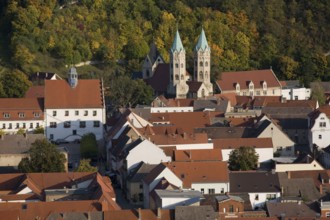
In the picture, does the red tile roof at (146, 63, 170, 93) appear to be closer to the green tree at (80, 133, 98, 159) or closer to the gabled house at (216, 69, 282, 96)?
the gabled house at (216, 69, 282, 96)

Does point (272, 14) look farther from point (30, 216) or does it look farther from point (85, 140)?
point (30, 216)

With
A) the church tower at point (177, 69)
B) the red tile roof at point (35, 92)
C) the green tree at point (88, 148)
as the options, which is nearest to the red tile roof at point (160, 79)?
the church tower at point (177, 69)

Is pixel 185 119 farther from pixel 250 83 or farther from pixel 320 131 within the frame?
pixel 250 83

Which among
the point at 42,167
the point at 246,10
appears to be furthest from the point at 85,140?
the point at 246,10

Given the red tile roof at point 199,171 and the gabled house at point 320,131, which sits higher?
the gabled house at point 320,131

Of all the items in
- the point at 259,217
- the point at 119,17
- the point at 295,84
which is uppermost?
the point at 119,17

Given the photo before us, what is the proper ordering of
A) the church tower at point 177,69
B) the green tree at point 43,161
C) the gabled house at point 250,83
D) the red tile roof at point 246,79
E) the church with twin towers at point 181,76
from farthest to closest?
1. the red tile roof at point 246,79
2. the gabled house at point 250,83
3. the church tower at point 177,69
4. the church with twin towers at point 181,76
5. the green tree at point 43,161

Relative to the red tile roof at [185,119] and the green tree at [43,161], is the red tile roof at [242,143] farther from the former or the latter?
the green tree at [43,161]

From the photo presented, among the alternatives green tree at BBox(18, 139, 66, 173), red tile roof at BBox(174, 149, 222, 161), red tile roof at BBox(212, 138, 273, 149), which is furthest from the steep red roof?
green tree at BBox(18, 139, 66, 173)
